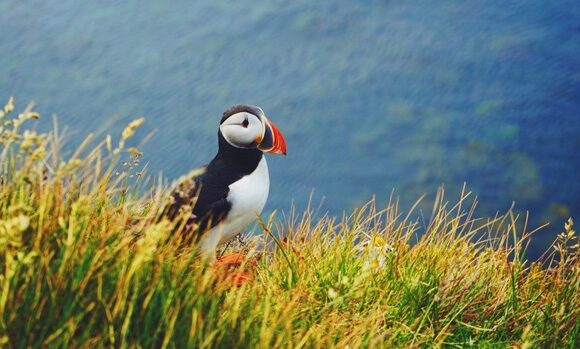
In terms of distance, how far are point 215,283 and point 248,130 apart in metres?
0.60

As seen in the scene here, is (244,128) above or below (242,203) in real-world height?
above

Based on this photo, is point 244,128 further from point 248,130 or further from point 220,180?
point 220,180

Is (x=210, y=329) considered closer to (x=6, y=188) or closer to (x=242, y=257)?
(x=6, y=188)

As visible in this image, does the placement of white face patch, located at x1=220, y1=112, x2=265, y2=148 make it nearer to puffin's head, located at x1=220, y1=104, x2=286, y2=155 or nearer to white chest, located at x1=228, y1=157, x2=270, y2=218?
puffin's head, located at x1=220, y1=104, x2=286, y2=155

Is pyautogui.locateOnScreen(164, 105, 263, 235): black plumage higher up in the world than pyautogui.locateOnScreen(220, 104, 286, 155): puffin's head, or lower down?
lower down

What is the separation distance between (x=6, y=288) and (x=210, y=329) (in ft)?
1.84

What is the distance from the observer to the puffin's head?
9.62 feet

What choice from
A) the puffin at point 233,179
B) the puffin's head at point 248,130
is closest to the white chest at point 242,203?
the puffin at point 233,179

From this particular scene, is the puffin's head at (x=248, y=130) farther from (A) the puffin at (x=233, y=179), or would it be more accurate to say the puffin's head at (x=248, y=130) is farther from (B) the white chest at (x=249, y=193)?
(B) the white chest at (x=249, y=193)

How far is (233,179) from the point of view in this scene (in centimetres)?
298

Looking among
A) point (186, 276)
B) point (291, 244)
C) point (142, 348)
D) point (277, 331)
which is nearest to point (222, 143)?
point (291, 244)

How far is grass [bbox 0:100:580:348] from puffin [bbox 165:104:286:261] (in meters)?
0.24

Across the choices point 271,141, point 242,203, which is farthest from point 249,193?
point 271,141

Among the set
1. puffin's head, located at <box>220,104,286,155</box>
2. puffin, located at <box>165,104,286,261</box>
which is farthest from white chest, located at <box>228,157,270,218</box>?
puffin's head, located at <box>220,104,286,155</box>
